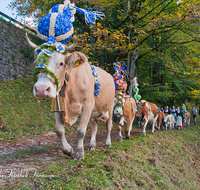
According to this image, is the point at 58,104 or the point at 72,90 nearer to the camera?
the point at 58,104

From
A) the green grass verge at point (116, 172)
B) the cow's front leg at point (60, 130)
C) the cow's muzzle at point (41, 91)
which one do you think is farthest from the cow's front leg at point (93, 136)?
the cow's muzzle at point (41, 91)

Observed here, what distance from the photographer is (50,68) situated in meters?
3.56

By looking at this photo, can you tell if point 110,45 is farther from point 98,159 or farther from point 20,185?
point 20,185

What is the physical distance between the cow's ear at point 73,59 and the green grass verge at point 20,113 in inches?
202

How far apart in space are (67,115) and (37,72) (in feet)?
3.80

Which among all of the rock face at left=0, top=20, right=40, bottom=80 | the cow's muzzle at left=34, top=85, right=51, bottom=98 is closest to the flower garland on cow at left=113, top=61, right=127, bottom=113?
the cow's muzzle at left=34, top=85, right=51, bottom=98

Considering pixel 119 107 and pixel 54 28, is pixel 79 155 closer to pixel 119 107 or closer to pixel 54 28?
pixel 54 28

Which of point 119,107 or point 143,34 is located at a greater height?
point 143,34

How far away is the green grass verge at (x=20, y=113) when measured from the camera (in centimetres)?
893

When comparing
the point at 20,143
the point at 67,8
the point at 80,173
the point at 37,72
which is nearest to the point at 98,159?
the point at 80,173

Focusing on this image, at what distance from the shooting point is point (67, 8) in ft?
14.4

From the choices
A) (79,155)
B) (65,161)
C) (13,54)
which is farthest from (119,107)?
(13,54)

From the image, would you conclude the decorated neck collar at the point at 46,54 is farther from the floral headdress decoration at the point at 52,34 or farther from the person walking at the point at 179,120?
the person walking at the point at 179,120

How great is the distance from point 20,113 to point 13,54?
6167 millimetres
